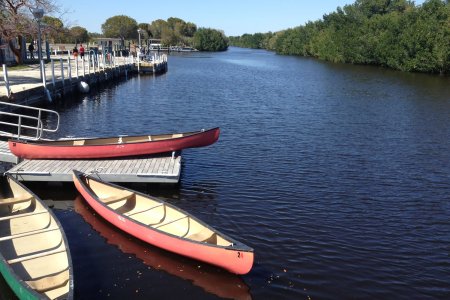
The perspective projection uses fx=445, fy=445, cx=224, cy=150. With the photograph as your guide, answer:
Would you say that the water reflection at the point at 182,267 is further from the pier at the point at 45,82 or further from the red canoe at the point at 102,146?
the pier at the point at 45,82

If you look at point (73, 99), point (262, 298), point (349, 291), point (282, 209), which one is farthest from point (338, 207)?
point (73, 99)

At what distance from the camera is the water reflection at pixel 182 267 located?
9555 mm

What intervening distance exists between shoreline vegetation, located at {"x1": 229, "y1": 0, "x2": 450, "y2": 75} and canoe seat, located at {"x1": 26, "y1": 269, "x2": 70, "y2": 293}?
70514mm

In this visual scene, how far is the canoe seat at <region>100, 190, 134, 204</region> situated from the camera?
12.4 meters

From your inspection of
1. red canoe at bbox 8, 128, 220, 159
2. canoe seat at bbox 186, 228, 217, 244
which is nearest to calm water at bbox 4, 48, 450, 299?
canoe seat at bbox 186, 228, 217, 244

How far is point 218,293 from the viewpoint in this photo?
944 centimetres

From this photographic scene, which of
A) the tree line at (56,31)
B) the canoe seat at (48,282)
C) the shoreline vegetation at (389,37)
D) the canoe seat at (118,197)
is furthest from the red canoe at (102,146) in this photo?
the shoreline vegetation at (389,37)

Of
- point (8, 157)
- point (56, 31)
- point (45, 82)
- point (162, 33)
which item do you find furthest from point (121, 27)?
point (8, 157)

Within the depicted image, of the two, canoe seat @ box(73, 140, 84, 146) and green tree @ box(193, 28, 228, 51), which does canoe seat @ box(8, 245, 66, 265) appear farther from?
green tree @ box(193, 28, 228, 51)

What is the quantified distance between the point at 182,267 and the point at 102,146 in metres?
7.18

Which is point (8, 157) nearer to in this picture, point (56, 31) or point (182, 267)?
point (182, 267)

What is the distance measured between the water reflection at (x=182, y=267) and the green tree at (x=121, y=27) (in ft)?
585

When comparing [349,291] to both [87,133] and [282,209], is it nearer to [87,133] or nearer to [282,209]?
[282,209]

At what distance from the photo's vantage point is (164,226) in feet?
37.0
